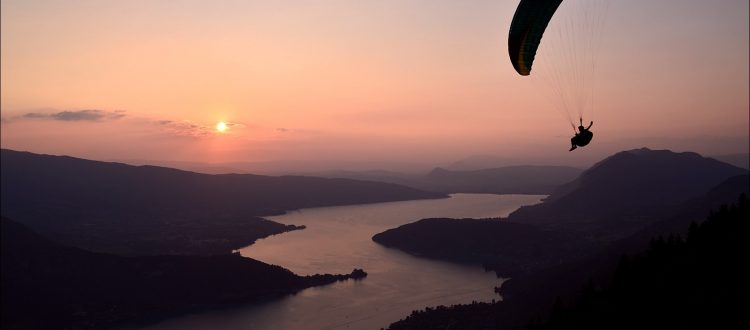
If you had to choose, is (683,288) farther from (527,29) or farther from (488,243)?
(488,243)

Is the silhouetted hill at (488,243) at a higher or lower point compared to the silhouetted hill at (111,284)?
higher

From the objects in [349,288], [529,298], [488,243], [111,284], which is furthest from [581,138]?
[488,243]

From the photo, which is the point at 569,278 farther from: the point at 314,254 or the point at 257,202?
the point at 257,202

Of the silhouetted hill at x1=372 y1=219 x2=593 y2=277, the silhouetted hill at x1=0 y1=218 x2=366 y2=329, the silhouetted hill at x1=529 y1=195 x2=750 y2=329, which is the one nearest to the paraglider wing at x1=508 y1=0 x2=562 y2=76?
the silhouetted hill at x1=529 y1=195 x2=750 y2=329

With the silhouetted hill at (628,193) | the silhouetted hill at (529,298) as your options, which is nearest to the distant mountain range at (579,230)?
the silhouetted hill at (529,298)

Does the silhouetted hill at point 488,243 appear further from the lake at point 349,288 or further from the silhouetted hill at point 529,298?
the silhouetted hill at point 529,298

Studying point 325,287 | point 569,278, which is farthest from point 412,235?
point 569,278

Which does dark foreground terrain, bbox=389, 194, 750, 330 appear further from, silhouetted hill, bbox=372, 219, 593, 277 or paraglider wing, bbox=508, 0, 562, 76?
silhouetted hill, bbox=372, 219, 593, 277
